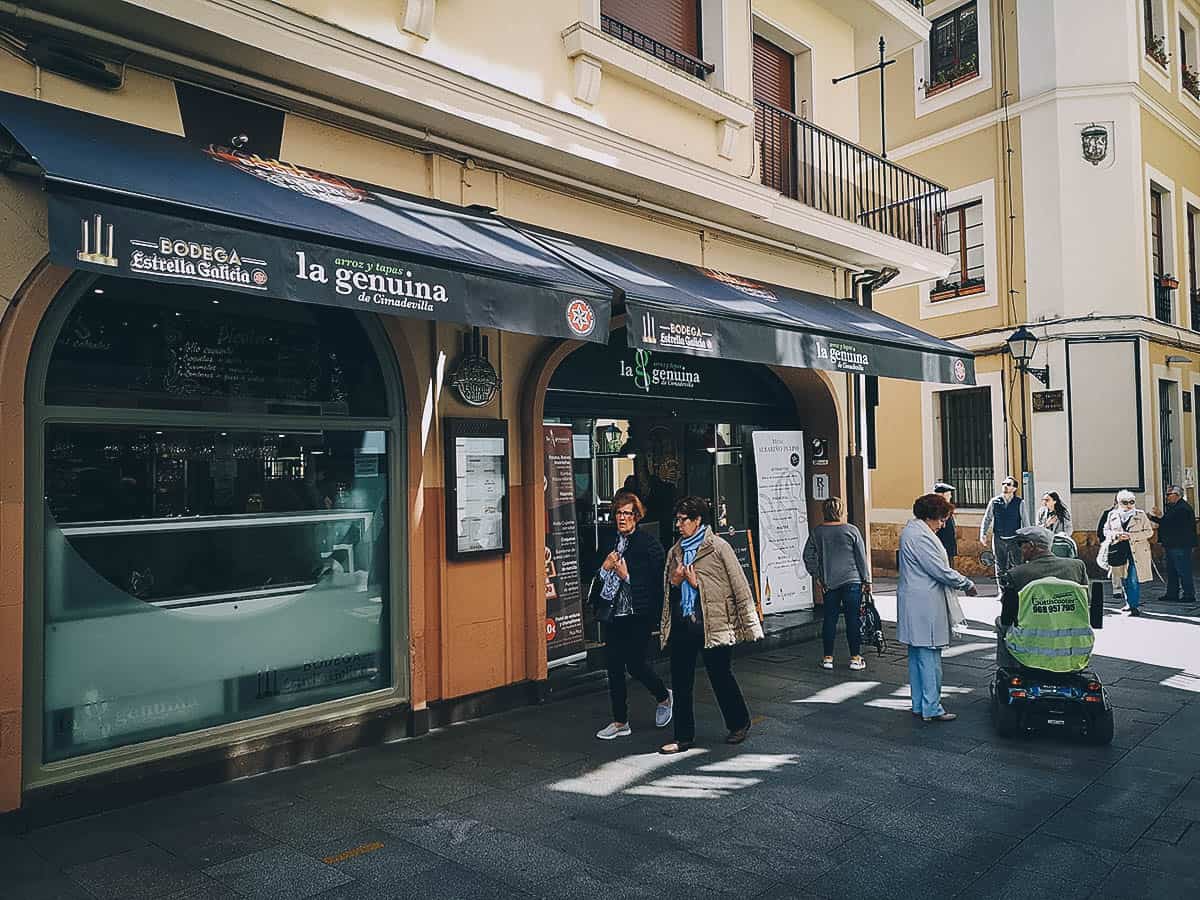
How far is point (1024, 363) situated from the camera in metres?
15.4

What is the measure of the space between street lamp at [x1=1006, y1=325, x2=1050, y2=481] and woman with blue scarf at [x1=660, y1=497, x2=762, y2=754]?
1076 cm

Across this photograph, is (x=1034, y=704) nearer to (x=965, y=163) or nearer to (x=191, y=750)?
(x=191, y=750)

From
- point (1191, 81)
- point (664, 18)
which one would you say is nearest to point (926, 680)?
point (664, 18)

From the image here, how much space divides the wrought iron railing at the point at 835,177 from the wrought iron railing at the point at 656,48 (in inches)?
32.9

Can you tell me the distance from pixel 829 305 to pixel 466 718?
5898 millimetres

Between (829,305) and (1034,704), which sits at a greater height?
(829,305)

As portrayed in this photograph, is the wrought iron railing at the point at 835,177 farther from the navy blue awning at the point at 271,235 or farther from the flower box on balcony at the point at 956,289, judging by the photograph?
the flower box on balcony at the point at 956,289

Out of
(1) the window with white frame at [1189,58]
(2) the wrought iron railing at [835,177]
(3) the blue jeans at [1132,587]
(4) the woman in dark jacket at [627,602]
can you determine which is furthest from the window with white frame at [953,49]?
(4) the woman in dark jacket at [627,602]

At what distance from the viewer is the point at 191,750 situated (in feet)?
17.7

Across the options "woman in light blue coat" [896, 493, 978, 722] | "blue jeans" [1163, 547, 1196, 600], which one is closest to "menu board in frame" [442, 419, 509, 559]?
"woman in light blue coat" [896, 493, 978, 722]

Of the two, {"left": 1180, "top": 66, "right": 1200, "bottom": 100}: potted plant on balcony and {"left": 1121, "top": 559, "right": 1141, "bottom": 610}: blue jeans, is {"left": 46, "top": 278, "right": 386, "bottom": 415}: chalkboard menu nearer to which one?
{"left": 1121, "top": 559, "right": 1141, "bottom": 610}: blue jeans

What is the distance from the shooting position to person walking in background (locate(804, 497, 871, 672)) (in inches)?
339

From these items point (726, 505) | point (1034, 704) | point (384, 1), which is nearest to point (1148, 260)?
point (726, 505)

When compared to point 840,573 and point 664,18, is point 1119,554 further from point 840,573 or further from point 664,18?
point 664,18
